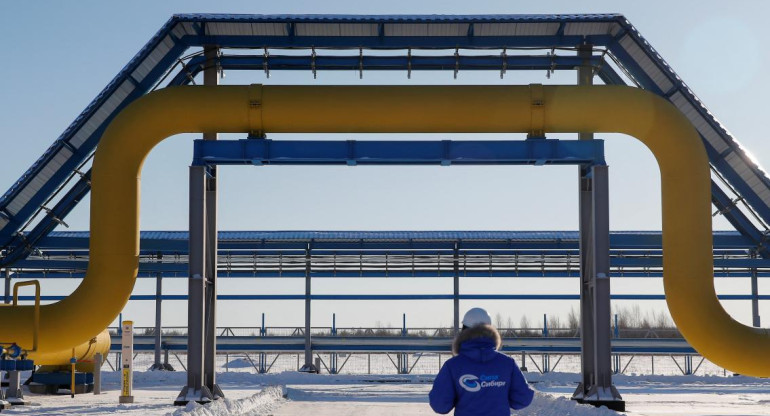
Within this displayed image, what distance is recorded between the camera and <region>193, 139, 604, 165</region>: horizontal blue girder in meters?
21.4

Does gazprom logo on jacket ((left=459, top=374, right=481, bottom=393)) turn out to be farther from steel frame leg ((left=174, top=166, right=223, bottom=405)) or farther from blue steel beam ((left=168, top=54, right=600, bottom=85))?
blue steel beam ((left=168, top=54, right=600, bottom=85))

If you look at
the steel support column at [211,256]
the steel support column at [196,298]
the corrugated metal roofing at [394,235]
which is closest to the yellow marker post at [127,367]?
the steel support column at [211,256]

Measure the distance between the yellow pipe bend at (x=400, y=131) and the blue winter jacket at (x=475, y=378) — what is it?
1374 cm

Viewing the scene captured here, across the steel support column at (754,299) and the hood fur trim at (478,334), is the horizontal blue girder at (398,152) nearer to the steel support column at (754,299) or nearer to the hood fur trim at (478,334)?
the hood fur trim at (478,334)

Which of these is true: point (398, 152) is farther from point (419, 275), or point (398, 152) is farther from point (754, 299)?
point (754, 299)

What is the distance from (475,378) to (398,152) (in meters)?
16.0

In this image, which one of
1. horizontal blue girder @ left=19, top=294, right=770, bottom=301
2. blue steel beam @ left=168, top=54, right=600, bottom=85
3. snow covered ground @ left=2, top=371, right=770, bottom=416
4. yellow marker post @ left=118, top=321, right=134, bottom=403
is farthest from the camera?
horizontal blue girder @ left=19, top=294, right=770, bottom=301

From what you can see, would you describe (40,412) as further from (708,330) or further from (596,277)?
(708,330)

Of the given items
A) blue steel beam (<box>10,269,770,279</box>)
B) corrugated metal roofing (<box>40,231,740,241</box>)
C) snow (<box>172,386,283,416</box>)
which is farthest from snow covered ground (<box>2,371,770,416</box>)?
corrugated metal roofing (<box>40,231,740,241</box>)

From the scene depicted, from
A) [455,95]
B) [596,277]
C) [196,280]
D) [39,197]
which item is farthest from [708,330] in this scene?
[39,197]

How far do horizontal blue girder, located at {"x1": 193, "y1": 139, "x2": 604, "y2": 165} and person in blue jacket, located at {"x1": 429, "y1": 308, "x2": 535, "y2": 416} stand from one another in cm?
1576

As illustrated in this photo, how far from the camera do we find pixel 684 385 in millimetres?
34375

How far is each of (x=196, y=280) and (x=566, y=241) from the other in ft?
59.2

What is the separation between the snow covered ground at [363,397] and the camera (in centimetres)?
2073
